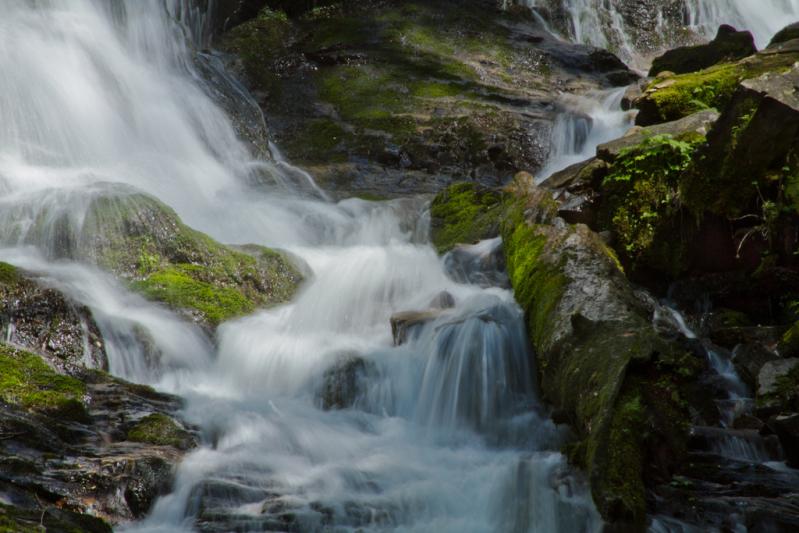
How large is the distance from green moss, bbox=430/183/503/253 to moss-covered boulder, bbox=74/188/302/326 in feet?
8.00

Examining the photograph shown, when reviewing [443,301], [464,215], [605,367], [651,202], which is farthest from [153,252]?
[605,367]

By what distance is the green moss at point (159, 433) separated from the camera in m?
5.82

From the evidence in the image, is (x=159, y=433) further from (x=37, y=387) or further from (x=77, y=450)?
(x=37, y=387)

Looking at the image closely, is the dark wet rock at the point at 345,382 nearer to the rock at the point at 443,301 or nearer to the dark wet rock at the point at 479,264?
the rock at the point at 443,301

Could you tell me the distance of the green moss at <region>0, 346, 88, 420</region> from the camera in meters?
5.77

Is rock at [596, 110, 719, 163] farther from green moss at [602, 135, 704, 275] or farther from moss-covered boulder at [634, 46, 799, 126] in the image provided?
moss-covered boulder at [634, 46, 799, 126]

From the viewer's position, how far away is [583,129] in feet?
46.2

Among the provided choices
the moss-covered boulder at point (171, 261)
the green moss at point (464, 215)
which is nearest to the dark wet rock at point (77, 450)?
the moss-covered boulder at point (171, 261)

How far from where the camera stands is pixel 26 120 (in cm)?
1213

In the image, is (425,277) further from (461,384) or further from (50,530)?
(50,530)

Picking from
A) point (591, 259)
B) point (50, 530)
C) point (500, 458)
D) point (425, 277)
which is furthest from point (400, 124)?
point (50, 530)

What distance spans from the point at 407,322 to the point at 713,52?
8.66m

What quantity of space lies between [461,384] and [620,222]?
2.56 m

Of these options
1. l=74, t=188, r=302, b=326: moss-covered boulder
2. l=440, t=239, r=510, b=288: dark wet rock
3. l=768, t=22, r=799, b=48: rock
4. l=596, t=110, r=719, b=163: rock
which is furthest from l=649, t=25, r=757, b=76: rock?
l=74, t=188, r=302, b=326: moss-covered boulder
